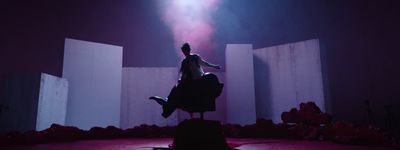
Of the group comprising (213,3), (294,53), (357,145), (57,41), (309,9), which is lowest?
(357,145)

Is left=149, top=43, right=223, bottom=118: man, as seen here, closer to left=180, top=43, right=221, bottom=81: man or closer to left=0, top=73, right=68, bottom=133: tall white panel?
left=180, top=43, right=221, bottom=81: man

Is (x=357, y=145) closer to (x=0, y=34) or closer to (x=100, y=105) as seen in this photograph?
(x=100, y=105)

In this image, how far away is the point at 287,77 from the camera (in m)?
10.3

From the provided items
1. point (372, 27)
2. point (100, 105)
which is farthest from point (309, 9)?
point (100, 105)

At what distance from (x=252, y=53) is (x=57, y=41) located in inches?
336

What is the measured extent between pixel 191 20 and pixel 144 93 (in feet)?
21.0

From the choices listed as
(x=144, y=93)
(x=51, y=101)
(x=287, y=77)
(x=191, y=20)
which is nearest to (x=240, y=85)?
(x=287, y=77)

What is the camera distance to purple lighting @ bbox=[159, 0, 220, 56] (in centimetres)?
1569

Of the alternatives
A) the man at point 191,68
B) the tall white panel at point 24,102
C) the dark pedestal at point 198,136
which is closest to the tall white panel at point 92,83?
the tall white panel at point 24,102

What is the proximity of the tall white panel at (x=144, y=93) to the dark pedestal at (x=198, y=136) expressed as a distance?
6.61 metres

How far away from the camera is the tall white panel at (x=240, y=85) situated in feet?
33.8

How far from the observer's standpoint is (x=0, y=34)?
39.5 ft

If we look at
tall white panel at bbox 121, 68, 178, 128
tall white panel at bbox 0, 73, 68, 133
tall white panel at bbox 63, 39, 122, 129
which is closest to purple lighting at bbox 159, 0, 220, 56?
tall white panel at bbox 121, 68, 178, 128

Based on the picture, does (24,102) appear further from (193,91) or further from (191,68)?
(193,91)
